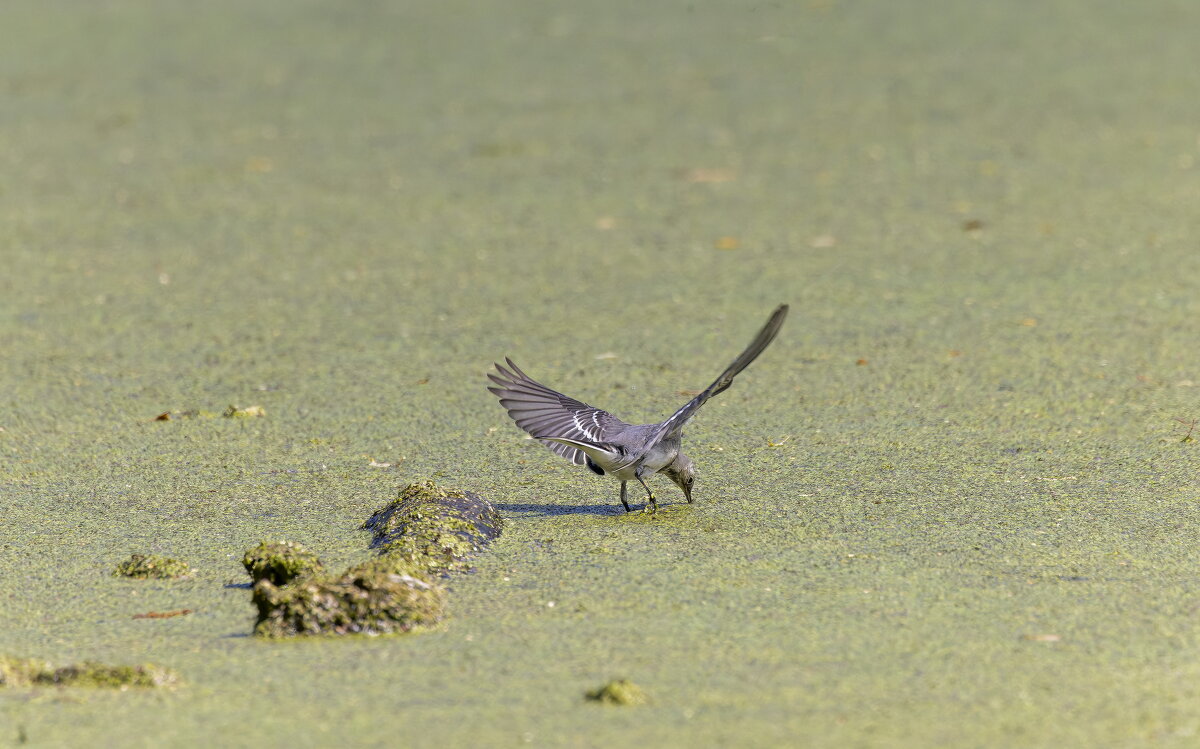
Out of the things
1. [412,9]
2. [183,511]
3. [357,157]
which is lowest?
[183,511]

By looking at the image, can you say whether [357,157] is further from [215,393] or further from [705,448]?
[705,448]

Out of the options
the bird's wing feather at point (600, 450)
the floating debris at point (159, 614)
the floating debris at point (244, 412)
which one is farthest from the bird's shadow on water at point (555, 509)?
the floating debris at point (244, 412)

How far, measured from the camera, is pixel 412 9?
6402 millimetres

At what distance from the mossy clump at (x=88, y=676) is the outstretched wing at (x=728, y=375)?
892mm

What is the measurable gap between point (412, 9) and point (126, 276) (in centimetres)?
295

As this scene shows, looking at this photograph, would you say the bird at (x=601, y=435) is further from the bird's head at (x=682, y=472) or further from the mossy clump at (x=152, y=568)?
the mossy clump at (x=152, y=568)

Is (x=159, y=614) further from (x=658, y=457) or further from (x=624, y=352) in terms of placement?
(x=624, y=352)

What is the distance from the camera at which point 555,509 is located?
8.15 ft

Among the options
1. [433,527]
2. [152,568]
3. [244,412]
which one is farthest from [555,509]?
[244,412]

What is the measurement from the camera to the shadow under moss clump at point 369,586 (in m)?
1.97

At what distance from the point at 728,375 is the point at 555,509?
0.44m

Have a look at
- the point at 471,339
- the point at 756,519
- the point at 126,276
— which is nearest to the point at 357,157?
the point at 126,276

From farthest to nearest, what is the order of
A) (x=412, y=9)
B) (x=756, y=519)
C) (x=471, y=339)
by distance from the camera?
(x=412, y=9) < (x=471, y=339) < (x=756, y=519)

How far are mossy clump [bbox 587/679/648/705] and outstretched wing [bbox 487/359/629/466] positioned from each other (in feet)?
2.26
